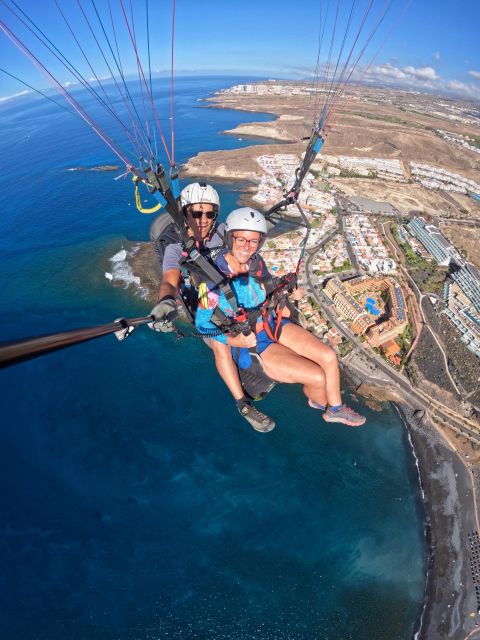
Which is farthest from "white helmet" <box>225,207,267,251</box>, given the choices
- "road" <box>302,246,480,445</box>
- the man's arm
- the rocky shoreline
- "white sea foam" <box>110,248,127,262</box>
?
"white sea foam" <box>110,248,127,262</box>

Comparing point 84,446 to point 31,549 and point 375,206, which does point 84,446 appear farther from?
point 375,206

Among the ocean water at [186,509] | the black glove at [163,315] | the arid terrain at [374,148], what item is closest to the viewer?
the black glove at [163,315]

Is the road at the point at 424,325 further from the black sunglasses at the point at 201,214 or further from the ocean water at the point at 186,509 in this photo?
the black sunglasses at the point at 201,214

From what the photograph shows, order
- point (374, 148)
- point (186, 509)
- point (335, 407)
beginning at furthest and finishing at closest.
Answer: point (374, 148), point (186, 509), point (335, 407)

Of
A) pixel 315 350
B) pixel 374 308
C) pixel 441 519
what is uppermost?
pixel 315 350

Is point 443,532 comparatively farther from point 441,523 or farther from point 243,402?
point 243,402

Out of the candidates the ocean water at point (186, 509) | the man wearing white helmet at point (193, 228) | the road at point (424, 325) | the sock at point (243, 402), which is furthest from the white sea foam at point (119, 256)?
the sock at point (243, 402)

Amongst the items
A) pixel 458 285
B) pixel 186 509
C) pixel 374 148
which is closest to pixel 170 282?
pixel 186 509
